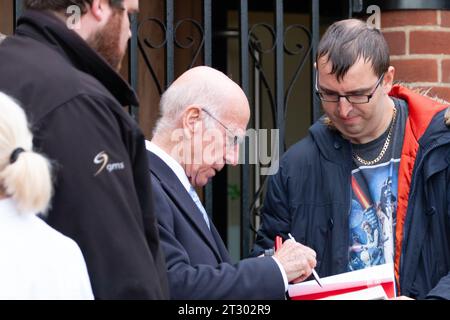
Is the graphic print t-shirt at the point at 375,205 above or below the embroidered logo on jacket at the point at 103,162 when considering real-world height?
below

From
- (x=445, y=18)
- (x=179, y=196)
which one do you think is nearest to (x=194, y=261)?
(x=179, y=196)

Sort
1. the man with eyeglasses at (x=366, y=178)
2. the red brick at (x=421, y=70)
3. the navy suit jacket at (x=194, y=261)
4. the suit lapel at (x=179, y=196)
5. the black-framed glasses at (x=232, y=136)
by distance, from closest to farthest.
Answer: the navy suit jacket at (x=194, y=261), the suit lapel at (x=179, y=196), the black-framed glasses at (x=232, y=136), the man with eyeglasses at (x=366, y=178), the red brick at (x=421, y=70)

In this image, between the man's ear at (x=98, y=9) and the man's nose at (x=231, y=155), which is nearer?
the man's ear at (x=98, y=9)

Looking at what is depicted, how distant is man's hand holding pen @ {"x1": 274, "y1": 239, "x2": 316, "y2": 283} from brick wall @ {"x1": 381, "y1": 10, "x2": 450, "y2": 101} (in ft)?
4.89

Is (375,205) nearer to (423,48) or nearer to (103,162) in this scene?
(423,48)

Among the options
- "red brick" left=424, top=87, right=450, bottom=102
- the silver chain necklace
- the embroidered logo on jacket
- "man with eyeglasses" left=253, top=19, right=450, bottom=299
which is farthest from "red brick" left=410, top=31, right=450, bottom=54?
the embroidered logo on jacket

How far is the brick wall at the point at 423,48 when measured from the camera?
14.0 feet

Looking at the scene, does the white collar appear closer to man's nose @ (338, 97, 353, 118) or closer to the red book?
the red book

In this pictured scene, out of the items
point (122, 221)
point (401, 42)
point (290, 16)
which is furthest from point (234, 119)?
point (290, 16)

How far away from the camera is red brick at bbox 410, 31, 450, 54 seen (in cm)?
428

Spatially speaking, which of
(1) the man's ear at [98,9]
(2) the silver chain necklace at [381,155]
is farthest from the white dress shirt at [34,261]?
(2) the silver chain necklace at [381,155]

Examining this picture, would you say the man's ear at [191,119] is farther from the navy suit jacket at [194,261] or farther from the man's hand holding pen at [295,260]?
the man's hand holding pen at [295,260]

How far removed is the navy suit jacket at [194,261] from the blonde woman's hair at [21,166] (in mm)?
668
